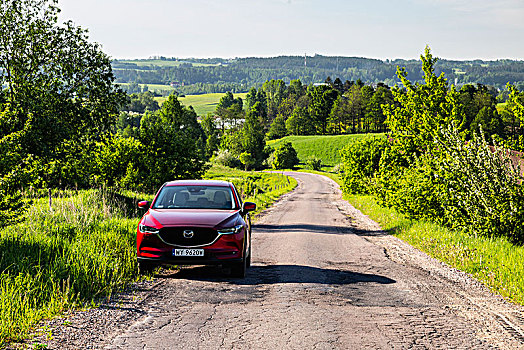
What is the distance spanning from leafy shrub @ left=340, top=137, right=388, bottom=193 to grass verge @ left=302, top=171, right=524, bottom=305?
91.7ft

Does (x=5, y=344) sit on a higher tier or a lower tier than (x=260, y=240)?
higher

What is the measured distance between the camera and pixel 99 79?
24359 mm

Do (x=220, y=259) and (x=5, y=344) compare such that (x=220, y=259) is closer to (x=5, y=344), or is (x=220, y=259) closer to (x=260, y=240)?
(x=5, y=344)

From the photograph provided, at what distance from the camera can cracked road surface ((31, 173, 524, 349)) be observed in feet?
19.0

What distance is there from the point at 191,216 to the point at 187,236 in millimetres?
548

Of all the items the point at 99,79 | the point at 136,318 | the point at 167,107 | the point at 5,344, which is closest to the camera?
the point at 5,344

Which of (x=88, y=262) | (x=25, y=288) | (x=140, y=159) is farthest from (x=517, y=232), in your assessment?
(x=140, y=159)

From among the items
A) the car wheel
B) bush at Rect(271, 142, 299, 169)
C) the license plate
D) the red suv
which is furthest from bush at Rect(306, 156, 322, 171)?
the license plate

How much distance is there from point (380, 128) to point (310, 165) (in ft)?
134

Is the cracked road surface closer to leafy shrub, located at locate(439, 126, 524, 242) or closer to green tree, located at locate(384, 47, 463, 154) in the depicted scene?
leafy shrub, located at locate(439, 126, 524, 242)

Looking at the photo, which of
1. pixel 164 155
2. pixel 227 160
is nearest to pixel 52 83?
pixel 164 155

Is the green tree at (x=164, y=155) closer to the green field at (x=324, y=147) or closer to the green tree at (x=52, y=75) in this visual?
the green tree at (x=52, y=75)

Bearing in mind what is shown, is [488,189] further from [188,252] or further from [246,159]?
[246,159]

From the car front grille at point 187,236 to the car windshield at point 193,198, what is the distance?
1160 millimetres
